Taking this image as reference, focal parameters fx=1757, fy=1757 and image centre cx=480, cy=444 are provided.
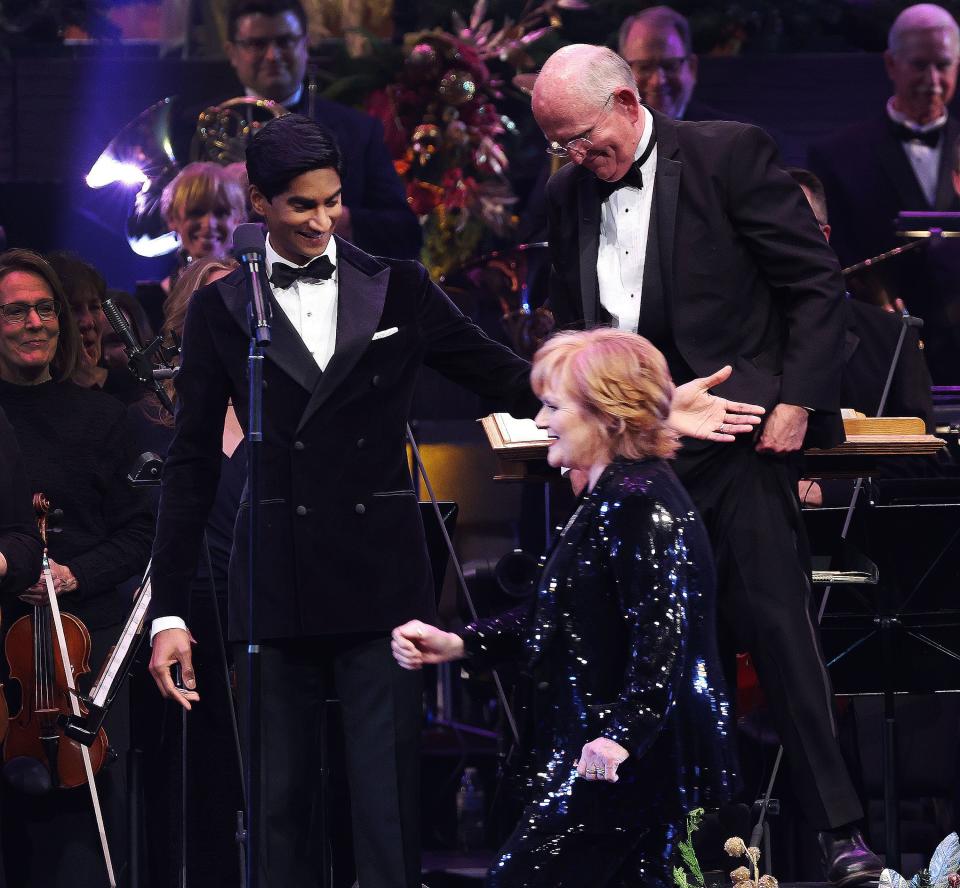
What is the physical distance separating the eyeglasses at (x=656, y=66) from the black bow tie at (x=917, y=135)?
3.49 ft

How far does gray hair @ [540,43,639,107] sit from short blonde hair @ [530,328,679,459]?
67 cm

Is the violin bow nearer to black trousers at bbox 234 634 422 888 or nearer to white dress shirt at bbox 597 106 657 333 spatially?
black trousers at bbox 234 634 422 888

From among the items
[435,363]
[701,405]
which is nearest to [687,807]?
[701,405]

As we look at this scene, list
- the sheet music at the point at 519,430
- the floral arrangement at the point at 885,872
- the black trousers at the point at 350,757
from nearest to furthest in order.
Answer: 1. the floral arrangement at the point at 885,872
2. the black trousers at the point at 350,757
3. the sheet music at the point at 519,430

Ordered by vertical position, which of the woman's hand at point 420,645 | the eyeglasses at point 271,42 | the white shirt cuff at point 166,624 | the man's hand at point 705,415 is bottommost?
the white shirt cuff at point 166,624

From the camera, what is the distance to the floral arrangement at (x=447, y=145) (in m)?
7.49

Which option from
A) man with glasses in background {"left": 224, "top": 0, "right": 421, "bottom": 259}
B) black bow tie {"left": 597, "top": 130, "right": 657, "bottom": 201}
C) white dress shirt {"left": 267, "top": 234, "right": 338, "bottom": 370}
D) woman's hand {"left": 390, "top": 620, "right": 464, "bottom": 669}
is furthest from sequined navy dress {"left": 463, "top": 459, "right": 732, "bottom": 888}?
man with glasses in background {"left": 224, "top": 0, "right": 421, "bottom": 259}

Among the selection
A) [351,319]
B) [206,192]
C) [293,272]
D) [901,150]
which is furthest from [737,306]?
[901,150]

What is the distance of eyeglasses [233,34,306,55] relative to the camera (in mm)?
7121

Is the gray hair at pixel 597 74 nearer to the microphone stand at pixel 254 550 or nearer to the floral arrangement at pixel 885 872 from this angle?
the microphone stand at pixel 254 550

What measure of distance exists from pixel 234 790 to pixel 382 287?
178 cm

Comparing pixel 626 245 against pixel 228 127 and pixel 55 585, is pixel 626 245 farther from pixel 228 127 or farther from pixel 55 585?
pixel 228 127

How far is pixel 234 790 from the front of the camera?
4820 mm

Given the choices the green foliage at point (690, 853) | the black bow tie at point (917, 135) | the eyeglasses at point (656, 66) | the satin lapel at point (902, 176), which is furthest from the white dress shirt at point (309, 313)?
the black bow tie at point (917, 135)
